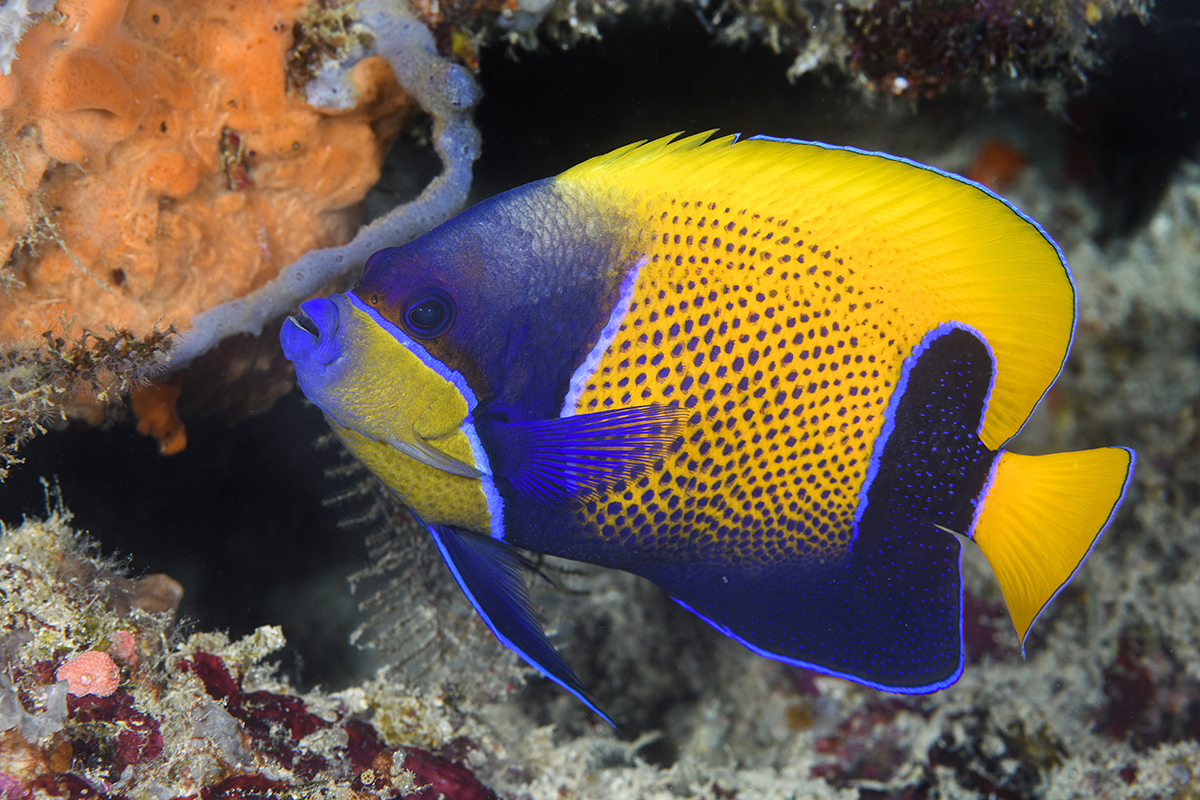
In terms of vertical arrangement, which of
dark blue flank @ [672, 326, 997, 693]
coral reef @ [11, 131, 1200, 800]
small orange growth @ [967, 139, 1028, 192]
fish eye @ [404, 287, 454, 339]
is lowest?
coral reef @ [11, 131, 1200, 800]

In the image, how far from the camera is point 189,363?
2.30 metres

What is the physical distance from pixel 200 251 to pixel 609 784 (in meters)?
2.41

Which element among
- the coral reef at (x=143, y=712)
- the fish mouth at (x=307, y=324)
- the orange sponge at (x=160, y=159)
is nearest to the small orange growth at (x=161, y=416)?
the orange sponge at (x=160, y=159)

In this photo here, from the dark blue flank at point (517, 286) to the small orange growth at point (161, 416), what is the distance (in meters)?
1.42

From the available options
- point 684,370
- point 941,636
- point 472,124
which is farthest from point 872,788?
point 472,124

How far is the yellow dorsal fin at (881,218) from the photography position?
146cm

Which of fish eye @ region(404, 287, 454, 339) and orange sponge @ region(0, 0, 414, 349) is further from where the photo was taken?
orange sponge @ region(0, 0, 414, 349)

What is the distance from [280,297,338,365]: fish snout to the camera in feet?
4.55

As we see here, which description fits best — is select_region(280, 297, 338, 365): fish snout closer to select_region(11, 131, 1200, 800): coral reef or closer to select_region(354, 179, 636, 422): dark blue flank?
select_region(354, 179, 636, 422): dark blue flank

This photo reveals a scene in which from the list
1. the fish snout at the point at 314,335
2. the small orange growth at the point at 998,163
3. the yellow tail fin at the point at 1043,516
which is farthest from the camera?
the small orange growth at the point at 998,163

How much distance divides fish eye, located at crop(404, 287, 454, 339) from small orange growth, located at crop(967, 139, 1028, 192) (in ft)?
10.4

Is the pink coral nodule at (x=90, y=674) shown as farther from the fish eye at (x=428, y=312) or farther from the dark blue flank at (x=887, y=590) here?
the dark blue flank at (x=887, y=590)

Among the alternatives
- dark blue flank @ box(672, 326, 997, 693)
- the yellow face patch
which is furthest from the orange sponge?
dark blue flank @ box(672, 326, 997, 693)

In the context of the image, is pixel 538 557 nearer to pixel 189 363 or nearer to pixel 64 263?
pixel 189 363
